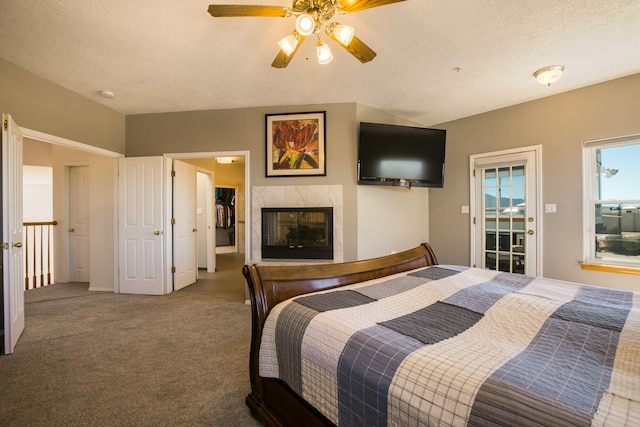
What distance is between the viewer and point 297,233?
3744 millimetres

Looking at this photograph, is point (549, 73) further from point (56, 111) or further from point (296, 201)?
point (56, 111)

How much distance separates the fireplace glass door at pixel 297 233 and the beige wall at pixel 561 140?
2.13 m

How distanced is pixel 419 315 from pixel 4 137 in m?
3.38

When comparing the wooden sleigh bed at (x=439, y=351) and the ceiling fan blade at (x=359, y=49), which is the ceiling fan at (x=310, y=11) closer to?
the ceiling fan blade at (x=359, y=49)

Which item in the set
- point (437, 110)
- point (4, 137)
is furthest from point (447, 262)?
point (4, 137)

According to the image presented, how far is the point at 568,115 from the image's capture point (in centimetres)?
327

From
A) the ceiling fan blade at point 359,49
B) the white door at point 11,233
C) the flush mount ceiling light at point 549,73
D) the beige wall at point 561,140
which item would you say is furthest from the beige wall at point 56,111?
the flush mount ceiling light at point 549,73

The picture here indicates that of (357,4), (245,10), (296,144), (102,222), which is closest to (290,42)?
(245,10)

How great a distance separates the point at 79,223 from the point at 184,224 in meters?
1.83

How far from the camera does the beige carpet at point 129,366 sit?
1.56 meters

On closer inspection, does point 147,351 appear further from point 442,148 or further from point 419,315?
point 442,148

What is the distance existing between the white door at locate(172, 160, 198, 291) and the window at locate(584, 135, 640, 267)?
5.31 m

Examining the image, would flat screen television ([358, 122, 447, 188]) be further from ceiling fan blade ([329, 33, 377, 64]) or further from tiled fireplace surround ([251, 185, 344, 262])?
ceiling fan blade ([329, 33, 377, 64])

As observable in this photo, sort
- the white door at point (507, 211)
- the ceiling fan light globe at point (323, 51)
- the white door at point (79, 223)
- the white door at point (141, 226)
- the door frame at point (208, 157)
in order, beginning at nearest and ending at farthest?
the ceiling fan light globe at point (323, 51) < the white door at point (507, 211) < the door frame at point (208, 157) < the white door at point (141, 226) < the white door at point (79, 223)
